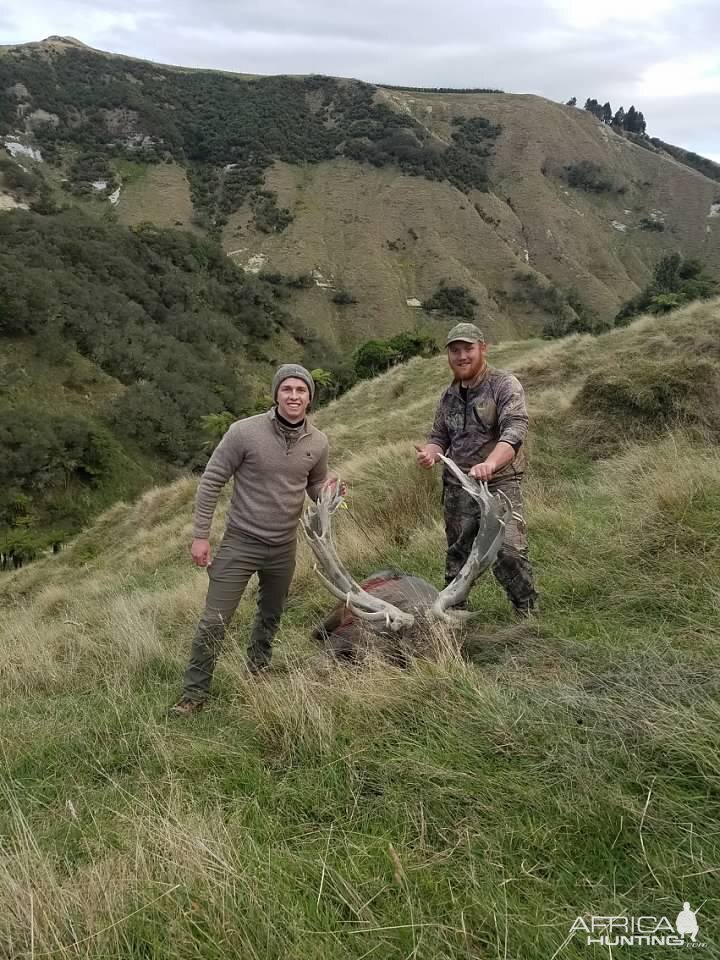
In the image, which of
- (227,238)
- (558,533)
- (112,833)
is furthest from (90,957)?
(227,238)

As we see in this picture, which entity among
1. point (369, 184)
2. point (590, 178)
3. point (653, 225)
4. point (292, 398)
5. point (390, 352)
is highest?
point (590, 178)

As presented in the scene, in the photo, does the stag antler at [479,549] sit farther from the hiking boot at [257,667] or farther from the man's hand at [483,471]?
the hiking boot at [257,667]

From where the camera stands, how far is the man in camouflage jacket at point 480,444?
3.56 meters

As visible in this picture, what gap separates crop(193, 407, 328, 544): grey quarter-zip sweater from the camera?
137 inches

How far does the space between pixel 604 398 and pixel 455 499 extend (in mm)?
5047

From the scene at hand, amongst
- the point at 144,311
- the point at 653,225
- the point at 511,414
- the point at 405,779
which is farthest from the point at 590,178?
the point at 405,779

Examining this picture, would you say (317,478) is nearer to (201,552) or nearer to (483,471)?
(201,552)

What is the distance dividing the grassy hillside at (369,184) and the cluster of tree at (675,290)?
1453 inches

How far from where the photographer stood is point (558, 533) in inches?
191

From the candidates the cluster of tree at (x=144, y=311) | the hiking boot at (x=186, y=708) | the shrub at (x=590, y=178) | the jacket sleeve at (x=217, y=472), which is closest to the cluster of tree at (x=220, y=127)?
the shrub at (x=590, y=178)

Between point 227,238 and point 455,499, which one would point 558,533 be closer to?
point 455,499

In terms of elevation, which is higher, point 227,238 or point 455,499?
point 227,238

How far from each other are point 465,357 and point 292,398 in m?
1.07

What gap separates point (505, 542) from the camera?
3.56 meters
